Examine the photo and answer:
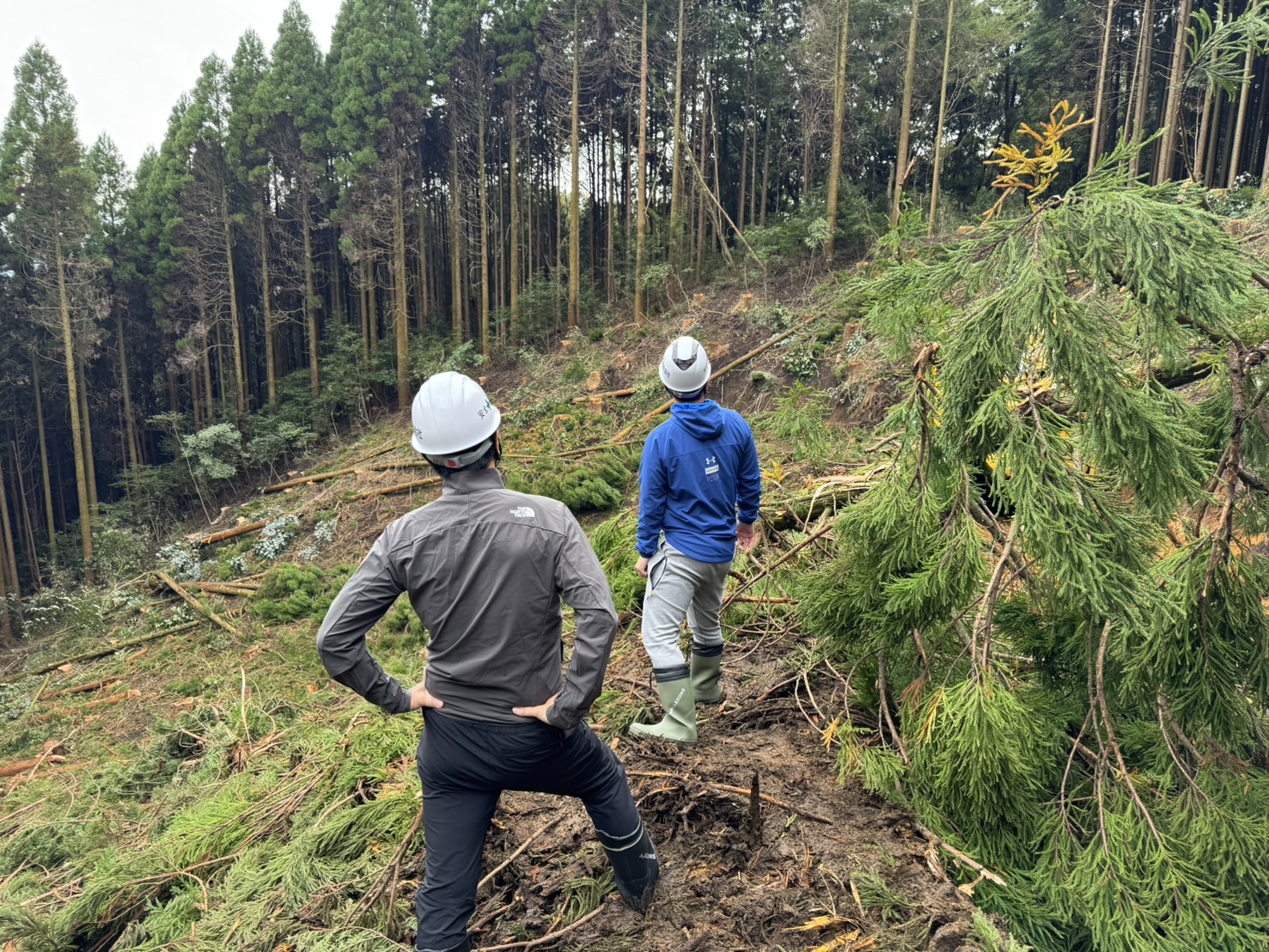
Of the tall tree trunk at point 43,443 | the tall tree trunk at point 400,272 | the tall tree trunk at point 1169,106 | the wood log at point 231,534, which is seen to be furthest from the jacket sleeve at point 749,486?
the tall tree trunk at point 43,443

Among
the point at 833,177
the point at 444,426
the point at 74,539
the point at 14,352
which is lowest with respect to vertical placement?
the point at 74,539

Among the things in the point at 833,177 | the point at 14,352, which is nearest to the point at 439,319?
the point at 14,352

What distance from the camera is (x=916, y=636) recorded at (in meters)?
3.01

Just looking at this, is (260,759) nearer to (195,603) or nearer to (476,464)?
(476,464)

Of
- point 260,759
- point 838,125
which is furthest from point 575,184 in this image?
point 260,759

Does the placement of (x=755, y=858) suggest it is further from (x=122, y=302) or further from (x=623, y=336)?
(x=122, y=302)

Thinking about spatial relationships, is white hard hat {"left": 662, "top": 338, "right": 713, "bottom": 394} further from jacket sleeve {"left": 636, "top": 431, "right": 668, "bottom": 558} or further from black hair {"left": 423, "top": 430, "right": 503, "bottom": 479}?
black hair {"left": 423, "top": 430, "right": 503, "bottom": 479}

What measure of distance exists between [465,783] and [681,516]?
61.9 inches

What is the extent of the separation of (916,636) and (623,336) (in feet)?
56.7

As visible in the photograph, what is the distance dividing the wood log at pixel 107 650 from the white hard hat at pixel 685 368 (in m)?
10.7

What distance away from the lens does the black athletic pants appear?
2.28 m

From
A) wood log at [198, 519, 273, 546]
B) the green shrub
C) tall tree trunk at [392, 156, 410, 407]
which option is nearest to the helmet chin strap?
the green shrub

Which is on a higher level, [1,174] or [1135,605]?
[1,174]

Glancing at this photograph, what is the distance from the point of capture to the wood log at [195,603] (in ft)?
34.7
